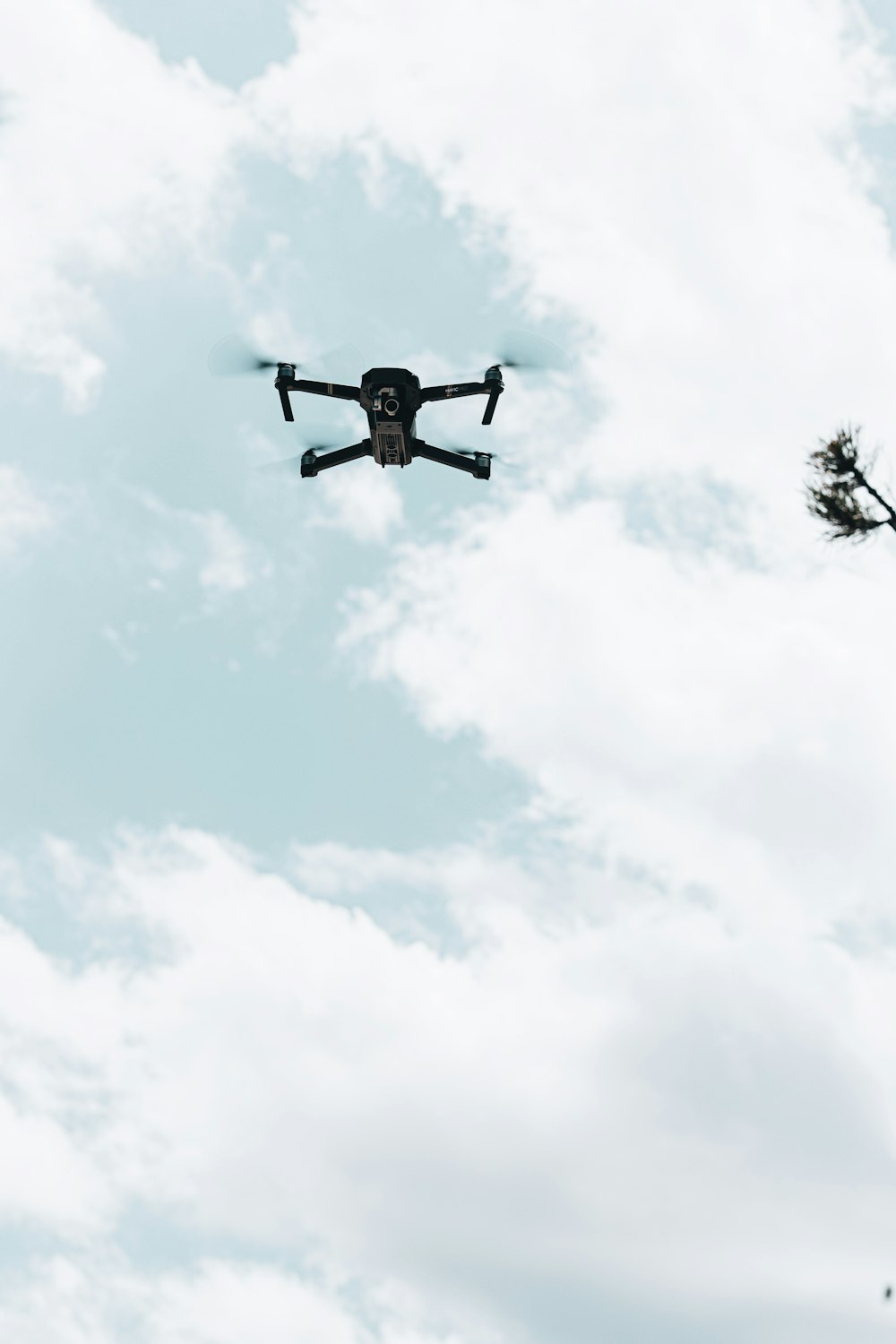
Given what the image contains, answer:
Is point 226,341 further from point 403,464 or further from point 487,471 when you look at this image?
point 487,471

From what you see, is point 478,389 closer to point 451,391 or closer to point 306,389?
point 451,391

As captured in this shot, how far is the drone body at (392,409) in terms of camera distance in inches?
1303

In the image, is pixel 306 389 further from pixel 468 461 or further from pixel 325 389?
pixel 468 461

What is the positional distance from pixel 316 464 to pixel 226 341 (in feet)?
16.4

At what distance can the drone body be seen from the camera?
1303 inches

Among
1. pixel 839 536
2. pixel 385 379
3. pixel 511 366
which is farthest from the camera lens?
pixel 511 366

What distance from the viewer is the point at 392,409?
33.3m

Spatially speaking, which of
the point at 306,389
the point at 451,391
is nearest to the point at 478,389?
the point at 451,391

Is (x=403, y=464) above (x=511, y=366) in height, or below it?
Result: below

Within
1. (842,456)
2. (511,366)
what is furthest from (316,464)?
(842,456)

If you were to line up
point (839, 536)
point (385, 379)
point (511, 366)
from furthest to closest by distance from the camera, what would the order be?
point (511, 366), point (385, 379), point (839, 536)

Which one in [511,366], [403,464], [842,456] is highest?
[511,366]

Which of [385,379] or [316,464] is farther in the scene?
[316,464]

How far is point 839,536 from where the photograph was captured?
22.2 meters
